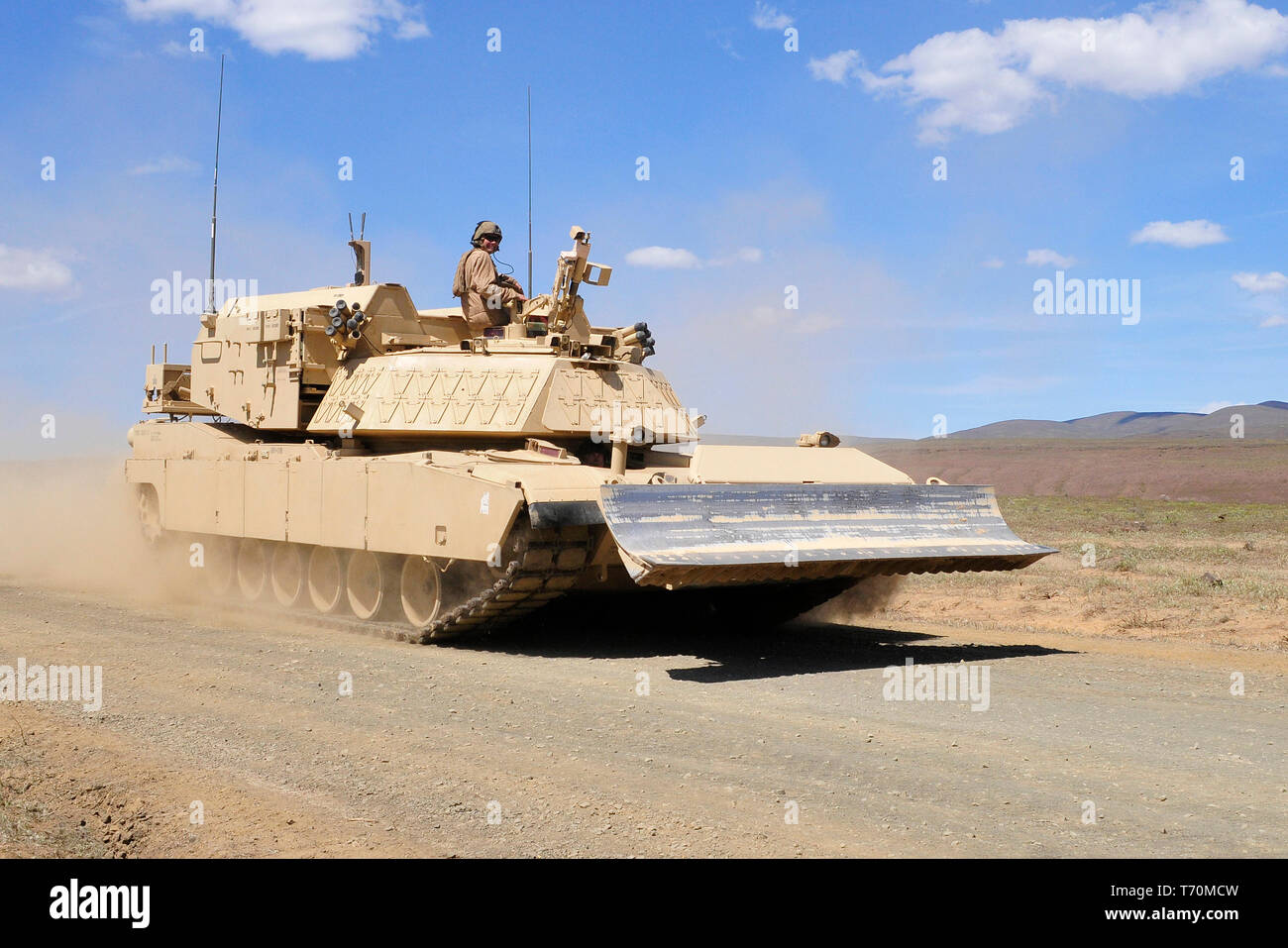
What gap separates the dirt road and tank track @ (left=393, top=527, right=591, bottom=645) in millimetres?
318

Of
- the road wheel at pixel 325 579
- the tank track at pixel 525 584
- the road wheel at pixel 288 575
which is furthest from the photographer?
the road wheel at pixel 288 575

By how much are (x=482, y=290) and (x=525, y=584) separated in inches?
186

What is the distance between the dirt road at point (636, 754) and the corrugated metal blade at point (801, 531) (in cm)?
79

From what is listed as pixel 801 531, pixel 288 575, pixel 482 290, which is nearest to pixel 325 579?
pixel 288 575

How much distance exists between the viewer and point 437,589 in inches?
460

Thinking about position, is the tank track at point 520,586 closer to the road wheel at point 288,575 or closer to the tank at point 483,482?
the tank at point 483,482

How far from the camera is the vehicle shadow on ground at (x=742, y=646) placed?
10.1 m

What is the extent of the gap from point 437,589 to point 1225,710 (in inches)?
264

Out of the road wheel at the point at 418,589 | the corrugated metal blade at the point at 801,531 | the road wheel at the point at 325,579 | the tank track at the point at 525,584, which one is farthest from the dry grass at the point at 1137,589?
the road wheel at the point at 325,579

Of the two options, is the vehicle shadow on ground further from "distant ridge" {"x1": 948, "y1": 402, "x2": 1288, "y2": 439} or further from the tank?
"distant ridge" {"x1": 948, "y1": 402, "x2": 1288, "y2": 439}

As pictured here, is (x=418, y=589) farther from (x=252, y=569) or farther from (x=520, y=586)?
(x=252, y=569)

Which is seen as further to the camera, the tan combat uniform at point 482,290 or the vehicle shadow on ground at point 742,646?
→ the tan combat uniform at point 482,290

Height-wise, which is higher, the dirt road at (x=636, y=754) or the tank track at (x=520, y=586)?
the tank track at (x=520, y=586)
